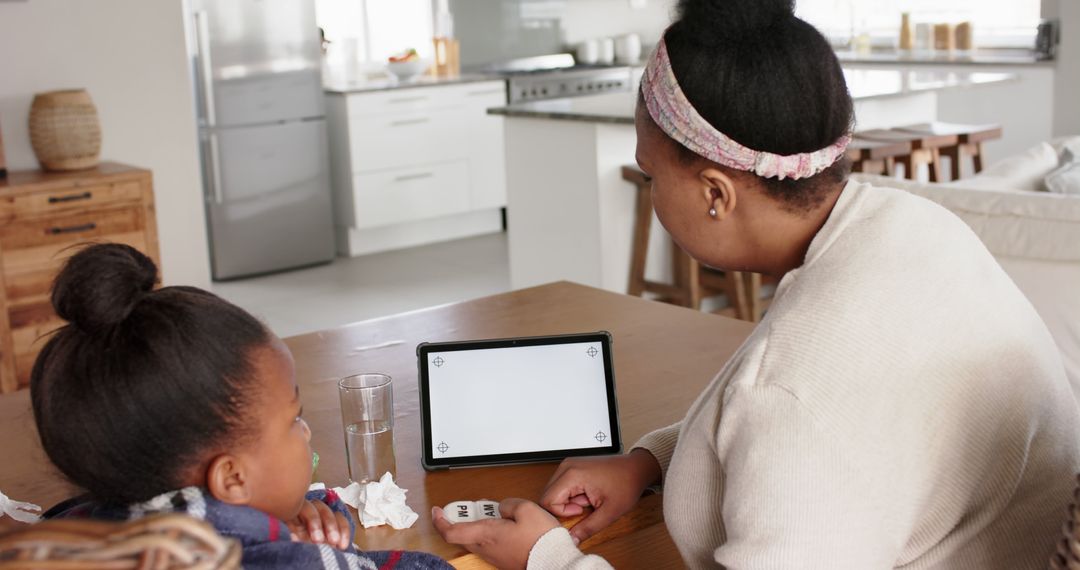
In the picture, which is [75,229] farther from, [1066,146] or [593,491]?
[1066,146]

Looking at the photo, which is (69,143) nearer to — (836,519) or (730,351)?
(730,351)

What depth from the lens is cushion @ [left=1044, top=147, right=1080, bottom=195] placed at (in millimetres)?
3334

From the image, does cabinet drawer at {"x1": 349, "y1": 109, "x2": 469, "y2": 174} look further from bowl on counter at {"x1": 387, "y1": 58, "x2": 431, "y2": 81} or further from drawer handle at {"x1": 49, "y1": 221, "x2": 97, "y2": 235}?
drawer handle at {"x1": 49, "y1": 221, "x2": 97, "y2": 235}

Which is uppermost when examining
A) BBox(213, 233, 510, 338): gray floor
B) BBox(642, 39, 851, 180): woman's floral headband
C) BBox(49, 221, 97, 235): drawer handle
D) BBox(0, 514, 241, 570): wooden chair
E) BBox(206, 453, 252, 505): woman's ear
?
BBox(642, 39, 851, 180): woman's floral headband

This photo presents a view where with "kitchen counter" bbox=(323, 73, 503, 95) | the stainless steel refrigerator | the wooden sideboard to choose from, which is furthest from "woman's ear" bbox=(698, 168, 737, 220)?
"kitchen counter" bbox=(323, 73, 503, 95)

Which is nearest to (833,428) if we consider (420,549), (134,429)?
(420,549)

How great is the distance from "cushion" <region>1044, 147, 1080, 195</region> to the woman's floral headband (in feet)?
8.22

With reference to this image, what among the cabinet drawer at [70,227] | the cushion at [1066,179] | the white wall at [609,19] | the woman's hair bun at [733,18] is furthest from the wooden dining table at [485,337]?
the white wall at [609,19]

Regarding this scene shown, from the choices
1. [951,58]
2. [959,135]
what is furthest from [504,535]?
[951,58]

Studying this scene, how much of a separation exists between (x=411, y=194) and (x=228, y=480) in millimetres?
5460

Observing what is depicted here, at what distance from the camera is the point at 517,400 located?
4.83 feet

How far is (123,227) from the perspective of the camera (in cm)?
419

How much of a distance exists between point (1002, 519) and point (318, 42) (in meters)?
5.21

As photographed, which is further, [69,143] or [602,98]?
[602,98]
